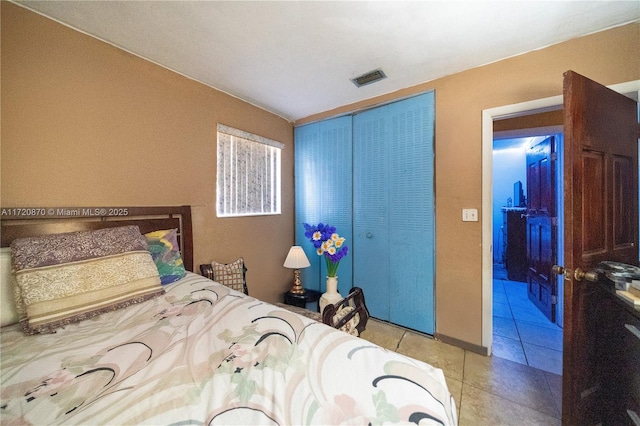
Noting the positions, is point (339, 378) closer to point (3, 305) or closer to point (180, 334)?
point (180, 334)

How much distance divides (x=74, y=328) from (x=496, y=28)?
115 inches

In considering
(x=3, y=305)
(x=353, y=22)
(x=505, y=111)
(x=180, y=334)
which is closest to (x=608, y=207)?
(x=505, y=111)

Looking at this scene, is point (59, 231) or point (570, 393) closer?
point (570, 393)

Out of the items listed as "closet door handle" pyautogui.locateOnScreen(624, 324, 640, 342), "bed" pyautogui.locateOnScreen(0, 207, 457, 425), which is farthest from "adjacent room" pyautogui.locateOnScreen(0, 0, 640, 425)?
"closet door handle" pyautogui.locateOnScreen(624, 324, 640, 342)

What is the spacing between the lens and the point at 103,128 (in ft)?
5.25

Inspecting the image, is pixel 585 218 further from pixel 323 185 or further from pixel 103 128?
pixel 103 128

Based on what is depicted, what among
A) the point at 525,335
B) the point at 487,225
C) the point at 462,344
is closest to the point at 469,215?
the point at 487,225

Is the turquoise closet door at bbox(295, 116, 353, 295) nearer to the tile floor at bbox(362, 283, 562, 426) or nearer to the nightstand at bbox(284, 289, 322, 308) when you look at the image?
the nightstand at bbox(284, 289, 322, 308)

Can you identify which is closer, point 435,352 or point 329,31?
point 329,31

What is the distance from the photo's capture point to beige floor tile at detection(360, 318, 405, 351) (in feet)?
6.85

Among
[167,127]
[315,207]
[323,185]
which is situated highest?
[167,127]

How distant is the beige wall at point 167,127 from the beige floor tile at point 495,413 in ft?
1.85

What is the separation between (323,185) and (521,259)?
3729mm

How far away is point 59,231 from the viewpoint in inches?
54.6
